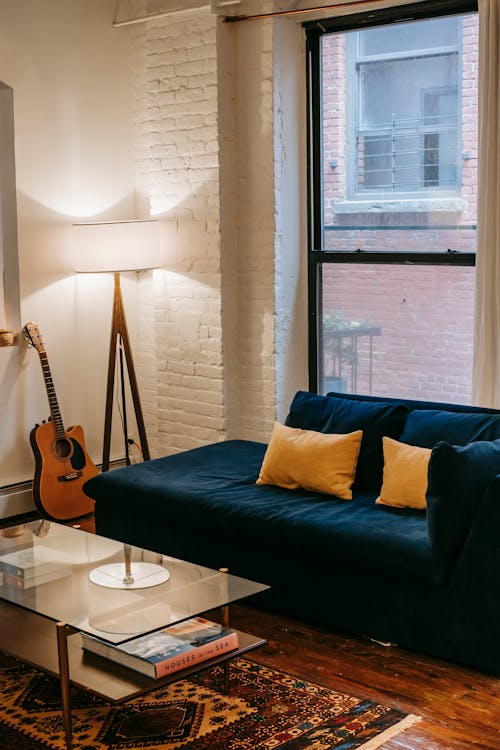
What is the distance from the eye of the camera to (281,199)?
218 inches

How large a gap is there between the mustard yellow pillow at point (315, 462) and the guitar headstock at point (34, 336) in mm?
1618

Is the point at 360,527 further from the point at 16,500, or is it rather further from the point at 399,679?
the point at 16,500

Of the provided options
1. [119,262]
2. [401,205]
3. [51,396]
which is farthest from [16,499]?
[401,205]

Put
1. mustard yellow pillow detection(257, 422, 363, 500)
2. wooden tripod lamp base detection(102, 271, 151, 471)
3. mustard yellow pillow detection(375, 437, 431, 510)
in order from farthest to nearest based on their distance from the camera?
wooden tripod lamp base detection(102, 271, 151, 471) → mustard yellow pillow detection(257, 422, 363, 500) → mustard yellow pillow detection(375, 437, 431, 510)

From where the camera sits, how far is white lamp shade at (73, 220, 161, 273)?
5395 mm

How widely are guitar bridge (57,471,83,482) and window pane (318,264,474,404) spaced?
1.42 metres

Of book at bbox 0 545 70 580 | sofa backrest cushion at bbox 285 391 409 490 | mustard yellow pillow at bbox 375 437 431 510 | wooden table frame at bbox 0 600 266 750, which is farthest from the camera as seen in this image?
sofa backrest cushion at bbox 285 391 409 490

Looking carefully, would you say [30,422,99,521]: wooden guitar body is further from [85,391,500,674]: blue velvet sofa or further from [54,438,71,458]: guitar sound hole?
[85,391,500,674]: blue velvet sofa

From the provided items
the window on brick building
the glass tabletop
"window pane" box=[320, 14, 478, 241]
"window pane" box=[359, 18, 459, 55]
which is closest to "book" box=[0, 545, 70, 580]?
the glass tabletop

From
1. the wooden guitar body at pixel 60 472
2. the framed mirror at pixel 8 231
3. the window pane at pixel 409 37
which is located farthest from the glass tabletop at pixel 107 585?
the window pane at pixel 409 37

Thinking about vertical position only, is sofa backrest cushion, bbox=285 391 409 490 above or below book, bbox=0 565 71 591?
above

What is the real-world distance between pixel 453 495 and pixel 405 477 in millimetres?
510

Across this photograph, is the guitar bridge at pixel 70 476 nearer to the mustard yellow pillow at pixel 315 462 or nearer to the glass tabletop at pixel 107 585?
the mustard yellow pillow at pixel 315 462

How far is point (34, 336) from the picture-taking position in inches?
214
